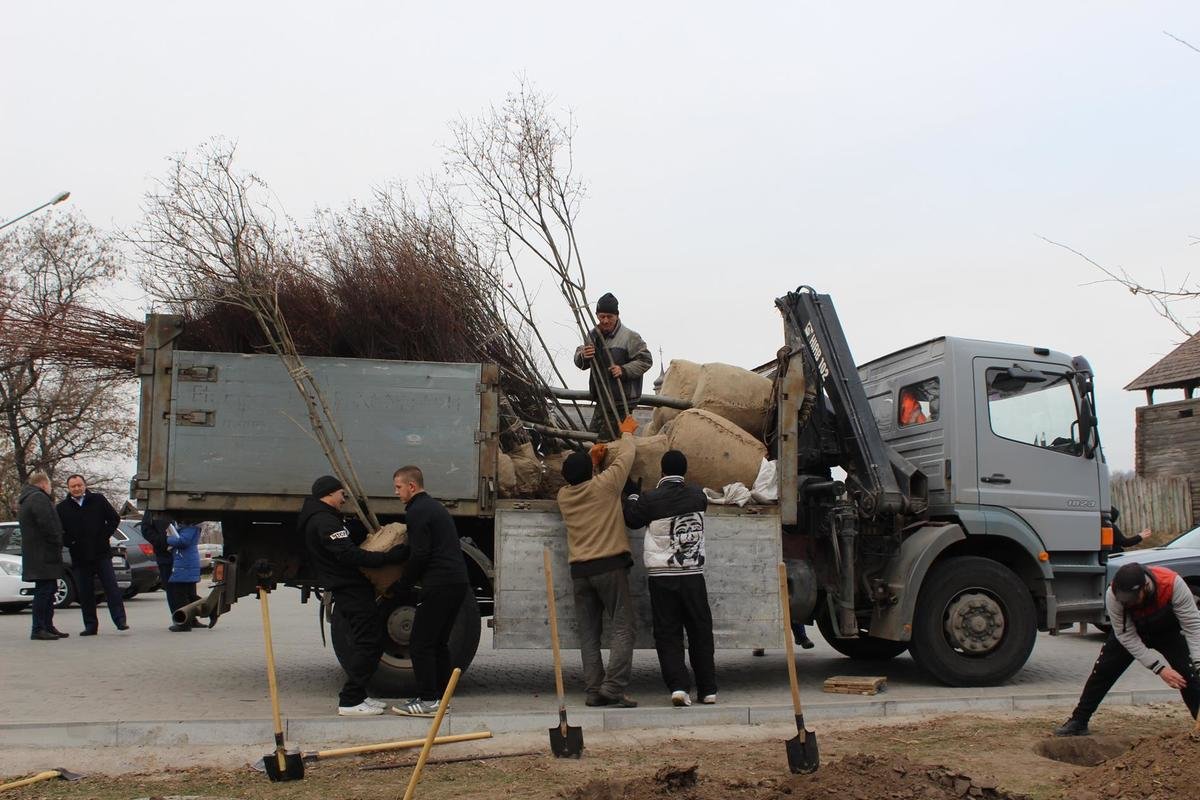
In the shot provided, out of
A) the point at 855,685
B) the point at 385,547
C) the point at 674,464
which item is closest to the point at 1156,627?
the point at 855,685

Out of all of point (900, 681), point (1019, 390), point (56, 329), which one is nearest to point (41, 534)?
point (56, 329)

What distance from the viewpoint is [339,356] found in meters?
8.31

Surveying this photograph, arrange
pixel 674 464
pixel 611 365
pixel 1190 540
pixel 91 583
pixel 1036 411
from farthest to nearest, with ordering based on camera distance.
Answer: pixel 1190 540, pixel 91 583, pixel 1036 411, pixel 611 365, pixel 674 464

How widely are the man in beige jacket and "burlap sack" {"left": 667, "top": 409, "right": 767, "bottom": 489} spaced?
74cm

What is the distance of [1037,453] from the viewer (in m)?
9.34

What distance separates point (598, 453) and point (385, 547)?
172cm

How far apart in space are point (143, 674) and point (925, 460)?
268 inches

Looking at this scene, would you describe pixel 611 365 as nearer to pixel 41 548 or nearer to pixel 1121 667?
pixel 1121 667

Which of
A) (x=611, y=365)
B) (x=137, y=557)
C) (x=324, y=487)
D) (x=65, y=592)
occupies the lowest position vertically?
(x=65, y=592)

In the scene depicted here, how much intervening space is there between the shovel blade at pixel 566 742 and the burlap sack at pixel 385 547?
1.76 meters

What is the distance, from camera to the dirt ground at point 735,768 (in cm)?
531

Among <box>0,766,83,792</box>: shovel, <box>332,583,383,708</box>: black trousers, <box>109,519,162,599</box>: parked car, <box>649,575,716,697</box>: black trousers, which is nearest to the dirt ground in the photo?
<box>0,766,83,792</box>: shovel

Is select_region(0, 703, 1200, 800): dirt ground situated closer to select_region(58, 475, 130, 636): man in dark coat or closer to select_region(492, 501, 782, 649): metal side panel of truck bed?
select_region(492, 501, 782, 649): metal side panel of truck bed

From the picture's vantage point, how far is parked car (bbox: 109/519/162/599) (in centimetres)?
1903
